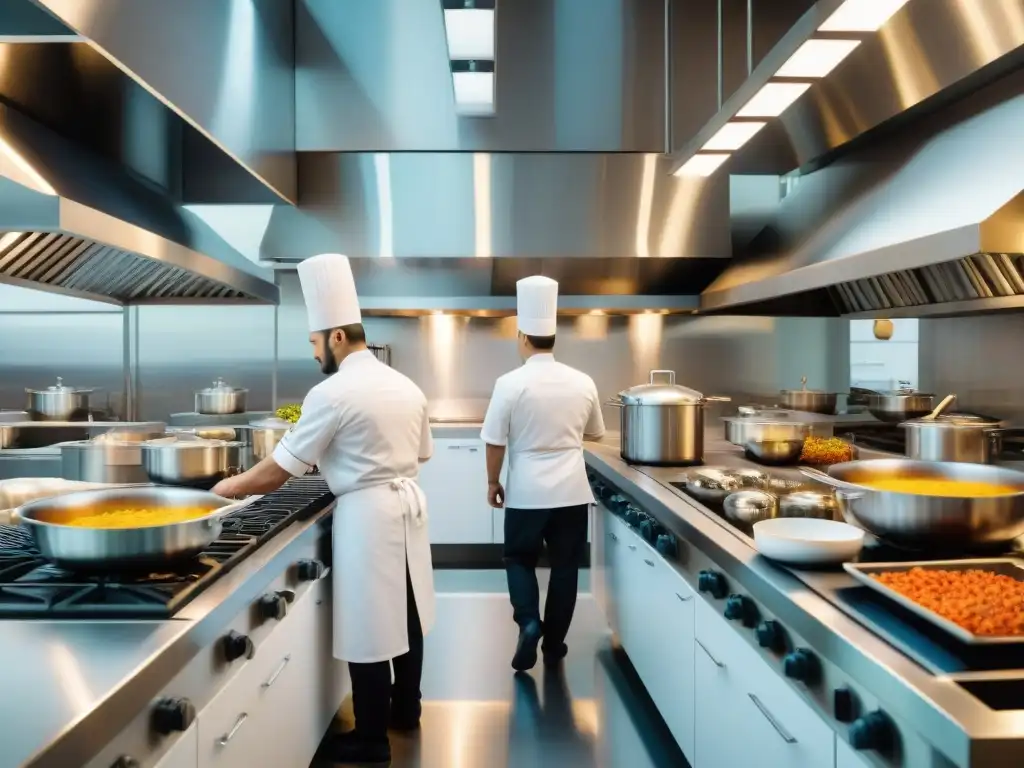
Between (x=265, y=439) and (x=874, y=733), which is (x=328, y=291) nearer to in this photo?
(x=265, y=439)

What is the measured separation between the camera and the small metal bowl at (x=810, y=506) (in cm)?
193

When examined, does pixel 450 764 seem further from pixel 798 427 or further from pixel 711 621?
pixel 798 427

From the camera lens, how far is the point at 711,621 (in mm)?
1929

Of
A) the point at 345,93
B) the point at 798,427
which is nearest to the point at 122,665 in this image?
the point at 798,427

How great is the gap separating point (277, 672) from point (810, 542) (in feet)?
3.85

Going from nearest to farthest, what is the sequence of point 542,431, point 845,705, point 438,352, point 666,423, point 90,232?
point 845,705, point 90,232, point 666,423, point 542,431, point 438,352

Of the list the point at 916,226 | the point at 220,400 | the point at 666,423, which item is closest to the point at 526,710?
the point at 666,423

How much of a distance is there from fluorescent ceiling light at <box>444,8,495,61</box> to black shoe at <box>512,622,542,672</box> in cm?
212

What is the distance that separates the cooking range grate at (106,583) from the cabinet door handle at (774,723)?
107 cm

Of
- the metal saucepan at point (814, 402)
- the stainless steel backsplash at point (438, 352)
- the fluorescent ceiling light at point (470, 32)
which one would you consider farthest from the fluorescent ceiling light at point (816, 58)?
the stainless steel backsplash at point (438, 352)

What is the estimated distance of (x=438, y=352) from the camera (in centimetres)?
539

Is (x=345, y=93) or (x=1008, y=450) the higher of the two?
(x=345, y=93)

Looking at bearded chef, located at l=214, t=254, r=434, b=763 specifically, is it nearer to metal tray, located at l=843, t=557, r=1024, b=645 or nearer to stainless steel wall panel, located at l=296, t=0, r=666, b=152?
metal tray, located at l=843, t=557, r=1024, b=645

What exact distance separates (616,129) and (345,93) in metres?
1.58
